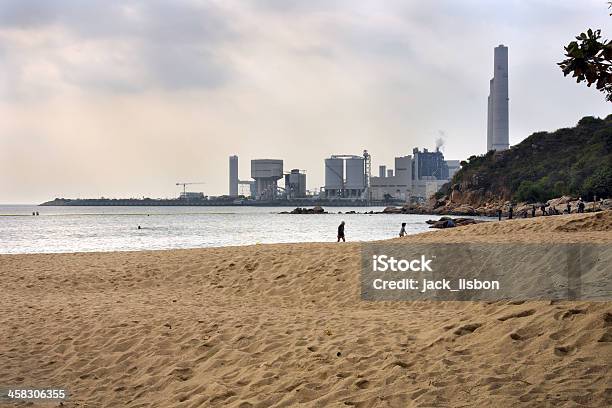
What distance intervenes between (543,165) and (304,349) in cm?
11020

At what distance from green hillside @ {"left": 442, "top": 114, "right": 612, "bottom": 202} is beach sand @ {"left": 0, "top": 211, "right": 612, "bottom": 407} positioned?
71.3 meters

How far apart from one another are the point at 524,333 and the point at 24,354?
6.18 m

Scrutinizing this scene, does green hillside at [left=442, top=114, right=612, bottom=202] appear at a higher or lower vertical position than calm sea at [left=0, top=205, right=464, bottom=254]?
higher

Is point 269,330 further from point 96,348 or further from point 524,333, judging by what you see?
point 524,333

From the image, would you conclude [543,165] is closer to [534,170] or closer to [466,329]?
[534,170]

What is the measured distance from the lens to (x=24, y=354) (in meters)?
7.64

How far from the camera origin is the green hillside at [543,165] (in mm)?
84812

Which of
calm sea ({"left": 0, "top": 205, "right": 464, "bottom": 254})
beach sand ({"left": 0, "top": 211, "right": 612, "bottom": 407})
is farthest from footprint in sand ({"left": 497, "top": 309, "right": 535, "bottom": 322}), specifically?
calm sea ({"left": 0, "top": 205, "right": 464, "bottom": 254})

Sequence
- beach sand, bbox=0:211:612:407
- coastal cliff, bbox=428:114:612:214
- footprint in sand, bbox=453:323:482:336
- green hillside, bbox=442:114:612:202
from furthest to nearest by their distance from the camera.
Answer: coastal cliff, bbox=428:114:612:214 → green hillside, bbox=442:114:612:202 → footprint in sand, bbox=453:323:482:336 → beach sand, bbox=0:211:612:407

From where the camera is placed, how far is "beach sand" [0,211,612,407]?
5082 mm

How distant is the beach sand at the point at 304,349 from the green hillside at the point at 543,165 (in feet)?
234

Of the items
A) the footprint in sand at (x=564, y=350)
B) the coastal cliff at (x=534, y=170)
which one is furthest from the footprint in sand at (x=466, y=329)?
the coastal cliff at (x=534, y=170)

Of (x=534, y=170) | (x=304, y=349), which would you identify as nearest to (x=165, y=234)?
(x=304, y=349)

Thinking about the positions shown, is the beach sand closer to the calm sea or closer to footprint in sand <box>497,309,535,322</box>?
footprint in sand <box>497,309,535,322</box>
